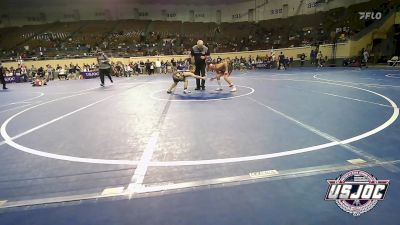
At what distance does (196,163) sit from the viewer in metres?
3.82

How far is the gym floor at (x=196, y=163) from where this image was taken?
2666 mm

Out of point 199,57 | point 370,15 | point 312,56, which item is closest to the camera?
point 199,57

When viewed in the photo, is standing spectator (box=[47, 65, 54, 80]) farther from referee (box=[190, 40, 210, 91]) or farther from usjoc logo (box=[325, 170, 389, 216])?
usjoc logo (box=[325, 170, 389, 216])

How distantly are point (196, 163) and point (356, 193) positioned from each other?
1984 millimetres

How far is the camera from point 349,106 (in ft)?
23.4

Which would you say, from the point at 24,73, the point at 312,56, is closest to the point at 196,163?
the point at 24,73

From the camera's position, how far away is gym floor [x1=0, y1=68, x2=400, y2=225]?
2.67m

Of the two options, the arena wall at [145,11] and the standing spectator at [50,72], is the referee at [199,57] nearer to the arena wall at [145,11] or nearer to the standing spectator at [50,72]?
the standing spectator at [50,72]

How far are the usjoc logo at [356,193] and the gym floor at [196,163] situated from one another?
0.09m

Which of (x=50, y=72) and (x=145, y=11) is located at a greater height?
(x=145, y=11)

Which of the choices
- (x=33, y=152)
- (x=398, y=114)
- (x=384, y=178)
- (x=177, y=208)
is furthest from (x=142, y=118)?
(x=398, y=114)

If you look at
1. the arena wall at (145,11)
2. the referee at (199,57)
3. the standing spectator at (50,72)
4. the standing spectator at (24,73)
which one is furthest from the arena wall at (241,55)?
the referee at (199,57)

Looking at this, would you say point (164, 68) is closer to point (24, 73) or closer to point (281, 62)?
point (281, 62)

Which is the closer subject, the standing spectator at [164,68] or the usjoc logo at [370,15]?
the usjoc logo at [370,15]
